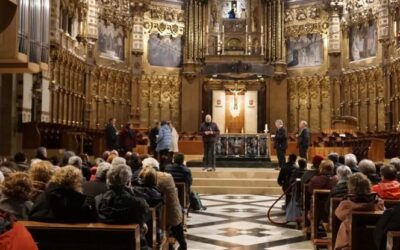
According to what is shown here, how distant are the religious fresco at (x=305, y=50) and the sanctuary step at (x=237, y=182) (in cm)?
1237

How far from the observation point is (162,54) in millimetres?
27844

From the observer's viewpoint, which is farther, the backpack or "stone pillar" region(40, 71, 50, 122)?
"stone pillar" region(40, 71, 50, 122)

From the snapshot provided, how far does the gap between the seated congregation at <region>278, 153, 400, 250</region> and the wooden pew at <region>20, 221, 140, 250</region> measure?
2109 mm

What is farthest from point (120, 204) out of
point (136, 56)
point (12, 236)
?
point (136, 56)

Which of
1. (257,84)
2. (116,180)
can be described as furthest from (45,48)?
(257,84)

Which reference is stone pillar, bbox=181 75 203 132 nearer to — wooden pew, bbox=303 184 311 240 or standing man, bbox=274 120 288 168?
standing man, bbox=274 120 288 168

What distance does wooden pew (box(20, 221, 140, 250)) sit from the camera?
433 cm

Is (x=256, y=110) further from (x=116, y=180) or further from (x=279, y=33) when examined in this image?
(x=116, y=180)

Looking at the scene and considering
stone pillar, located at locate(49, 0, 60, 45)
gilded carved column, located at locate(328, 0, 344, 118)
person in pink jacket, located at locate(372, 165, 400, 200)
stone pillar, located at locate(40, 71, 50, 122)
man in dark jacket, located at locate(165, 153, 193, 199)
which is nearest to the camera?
person in pink jacket, located at locate(372, 165, 400, 200)

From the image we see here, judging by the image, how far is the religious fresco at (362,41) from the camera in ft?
79.7

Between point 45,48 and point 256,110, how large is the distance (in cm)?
1515

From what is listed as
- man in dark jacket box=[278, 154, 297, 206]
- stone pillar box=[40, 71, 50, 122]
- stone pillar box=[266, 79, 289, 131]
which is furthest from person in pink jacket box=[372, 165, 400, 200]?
stone pillar box=[266, 79, 289, 131]

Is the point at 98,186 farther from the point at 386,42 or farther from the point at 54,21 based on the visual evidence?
the point at 386,42

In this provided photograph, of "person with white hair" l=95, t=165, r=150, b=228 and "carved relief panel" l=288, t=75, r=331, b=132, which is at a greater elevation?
"carved relief panel" l=288, t=75, r=331, b=132
